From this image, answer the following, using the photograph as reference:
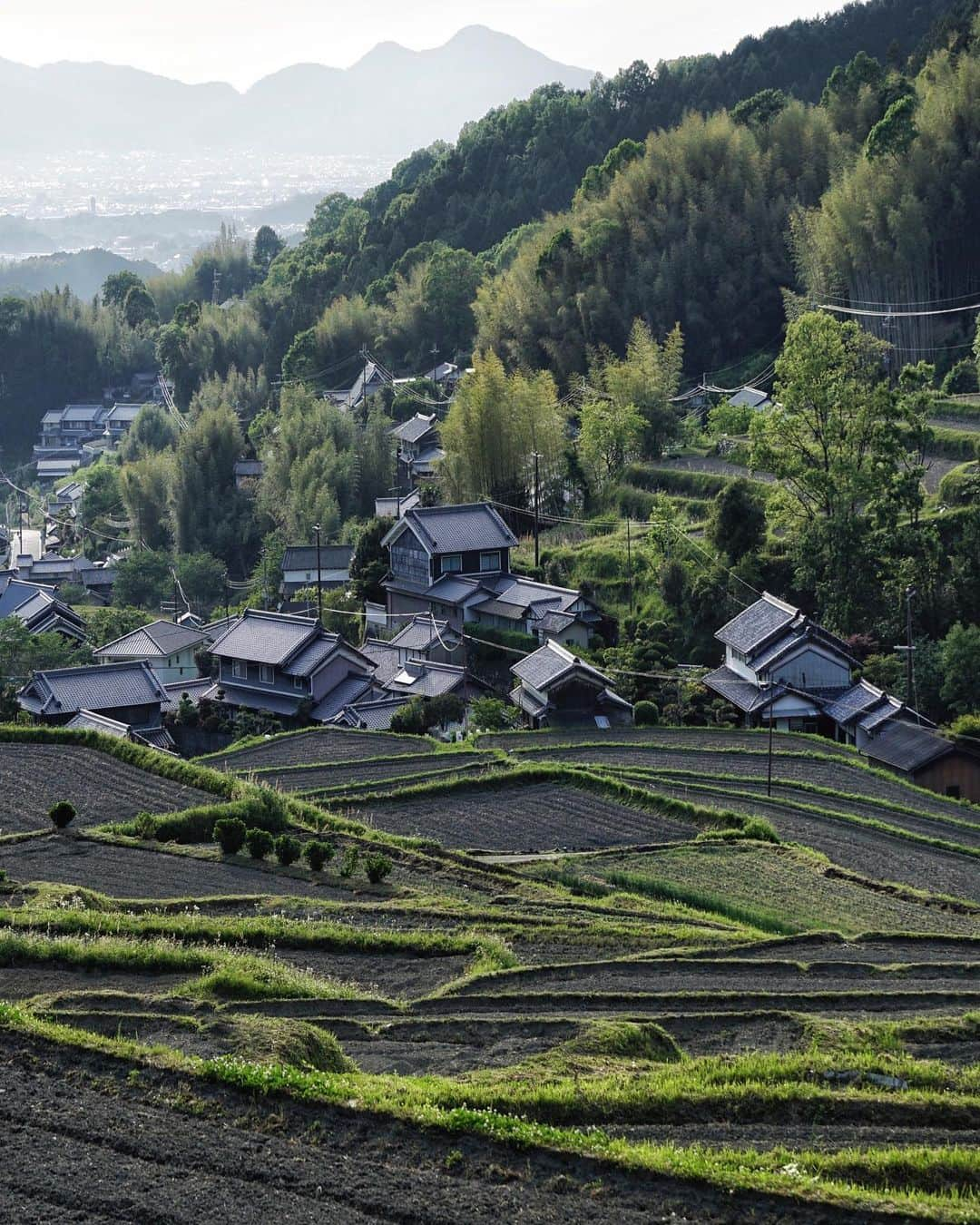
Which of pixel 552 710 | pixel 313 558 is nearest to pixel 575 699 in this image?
pixel 552 710

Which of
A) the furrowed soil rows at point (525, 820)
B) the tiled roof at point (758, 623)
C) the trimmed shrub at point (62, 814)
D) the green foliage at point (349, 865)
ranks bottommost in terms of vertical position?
the furrowed soil rows at point (525, 820)

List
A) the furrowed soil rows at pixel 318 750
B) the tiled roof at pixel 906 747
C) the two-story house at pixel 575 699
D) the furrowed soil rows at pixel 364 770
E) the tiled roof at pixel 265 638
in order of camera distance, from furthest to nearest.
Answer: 1. the tiled roof at pixel 265 638
2. the two-story house at pixel 575 699
3. the furrowed soil rows at pixel 318 750
4. the tiled roof at pixel 906 747
5. the furrowed soil rows at pixel 364 770

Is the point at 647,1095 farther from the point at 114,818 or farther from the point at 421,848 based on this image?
the point at 114,818

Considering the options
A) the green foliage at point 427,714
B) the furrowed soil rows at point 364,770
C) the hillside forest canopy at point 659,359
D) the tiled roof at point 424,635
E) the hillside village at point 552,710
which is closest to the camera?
the hillside village at point 552,710

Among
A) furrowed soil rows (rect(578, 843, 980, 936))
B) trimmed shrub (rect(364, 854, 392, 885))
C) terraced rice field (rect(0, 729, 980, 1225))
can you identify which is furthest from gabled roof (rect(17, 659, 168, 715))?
trimmed shrub (rect(364, 854, 392, 885))

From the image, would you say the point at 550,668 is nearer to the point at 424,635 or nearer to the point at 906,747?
the point at 424,635

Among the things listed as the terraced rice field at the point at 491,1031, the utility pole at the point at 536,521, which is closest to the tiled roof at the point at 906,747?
the terraced rice field at the point at 491,1031

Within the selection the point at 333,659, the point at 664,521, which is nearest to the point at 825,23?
the point at 664,521

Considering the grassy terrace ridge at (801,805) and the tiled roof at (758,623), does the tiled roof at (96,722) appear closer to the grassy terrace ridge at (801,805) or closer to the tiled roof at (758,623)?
the grassy terrace ridge at (801,805)
